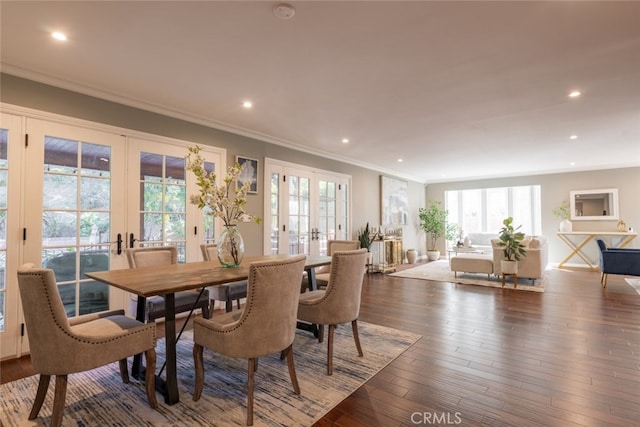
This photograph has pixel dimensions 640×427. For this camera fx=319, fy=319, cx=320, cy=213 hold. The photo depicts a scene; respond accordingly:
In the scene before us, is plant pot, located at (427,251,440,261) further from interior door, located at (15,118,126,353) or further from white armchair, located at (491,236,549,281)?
interior door, located at (15,118,126,353)

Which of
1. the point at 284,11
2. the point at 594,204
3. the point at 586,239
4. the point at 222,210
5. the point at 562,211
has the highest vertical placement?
the point at 284,11

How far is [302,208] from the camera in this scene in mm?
5520

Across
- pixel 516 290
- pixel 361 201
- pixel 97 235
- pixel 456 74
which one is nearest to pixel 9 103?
pixel 97 235

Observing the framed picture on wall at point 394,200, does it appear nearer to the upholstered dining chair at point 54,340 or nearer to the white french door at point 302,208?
the white french door at point 302,208

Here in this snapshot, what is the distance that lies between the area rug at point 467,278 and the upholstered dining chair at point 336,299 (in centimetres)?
404

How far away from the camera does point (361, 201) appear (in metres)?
7.02

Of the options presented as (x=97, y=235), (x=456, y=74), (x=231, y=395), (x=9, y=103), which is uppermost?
(x=456, y=74)

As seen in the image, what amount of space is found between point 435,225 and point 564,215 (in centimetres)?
303

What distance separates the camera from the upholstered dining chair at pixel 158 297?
8.45ft

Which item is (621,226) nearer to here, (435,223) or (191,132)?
(435,223)

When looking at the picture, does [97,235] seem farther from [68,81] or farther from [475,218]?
[475,218]

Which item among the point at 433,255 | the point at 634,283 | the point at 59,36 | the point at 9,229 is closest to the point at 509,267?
the point at 634,283

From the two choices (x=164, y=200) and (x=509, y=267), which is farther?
(x=509, y=267)

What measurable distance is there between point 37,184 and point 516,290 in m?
6.30
